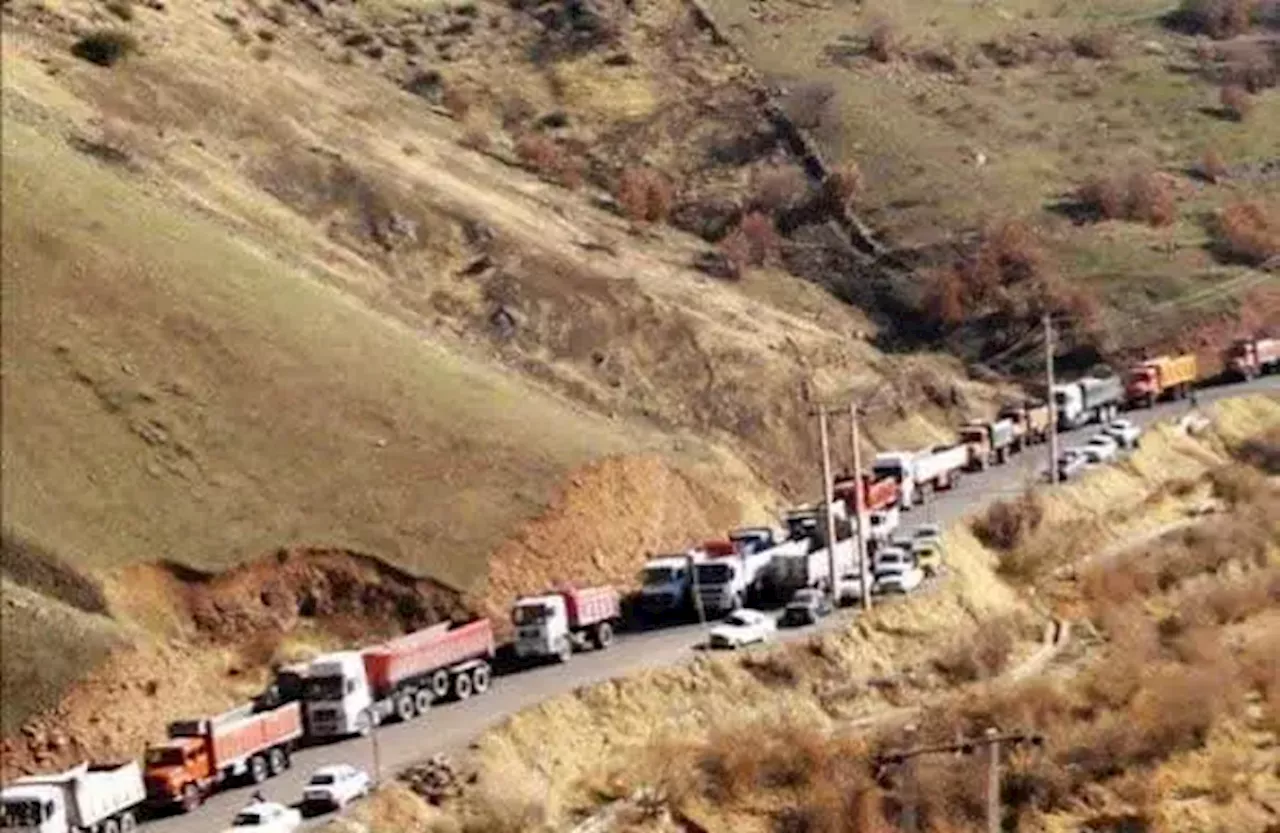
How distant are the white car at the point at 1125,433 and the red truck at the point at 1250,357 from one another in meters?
9.17

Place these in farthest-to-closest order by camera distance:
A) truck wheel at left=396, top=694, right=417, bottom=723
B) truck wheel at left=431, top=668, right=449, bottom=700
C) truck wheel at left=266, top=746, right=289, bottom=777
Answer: truck wheel at left=431, top=668, right=449, bottom=700 < truck wheel at left=396, top=694, right=417, bottom=723 < truck wheel at left=266, top=746, right=289, bottom=777

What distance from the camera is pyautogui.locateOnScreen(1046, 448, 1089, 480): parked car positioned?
56.0 m

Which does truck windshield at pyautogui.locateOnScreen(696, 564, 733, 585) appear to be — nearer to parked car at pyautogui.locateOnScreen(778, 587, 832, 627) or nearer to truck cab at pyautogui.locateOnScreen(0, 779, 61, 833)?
parked car at pyautogui.locateOnScreen(778, 587, 832, 627)

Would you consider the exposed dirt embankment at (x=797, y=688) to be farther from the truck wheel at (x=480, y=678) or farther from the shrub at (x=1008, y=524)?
the truck wheel at (x=480, y=678)

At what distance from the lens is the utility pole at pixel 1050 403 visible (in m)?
56.2

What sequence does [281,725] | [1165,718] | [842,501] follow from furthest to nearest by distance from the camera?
1. [842,501]
2. [1165,718]
3. [281,725]

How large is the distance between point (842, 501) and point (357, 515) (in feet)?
49.2

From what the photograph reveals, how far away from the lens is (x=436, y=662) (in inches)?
1416

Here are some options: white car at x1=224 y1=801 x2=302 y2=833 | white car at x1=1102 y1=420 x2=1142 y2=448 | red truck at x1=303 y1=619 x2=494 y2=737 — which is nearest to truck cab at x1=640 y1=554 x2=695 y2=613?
red truck at x1=303 y1=619 x2=494 y2=737

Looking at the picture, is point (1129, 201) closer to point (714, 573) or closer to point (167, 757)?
point (714, 573)

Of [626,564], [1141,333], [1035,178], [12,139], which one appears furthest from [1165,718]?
[1035,178]

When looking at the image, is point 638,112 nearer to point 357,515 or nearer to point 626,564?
point 626,564

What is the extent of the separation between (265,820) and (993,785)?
1133cm

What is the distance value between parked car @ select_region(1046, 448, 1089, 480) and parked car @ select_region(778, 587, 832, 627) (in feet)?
48.6
